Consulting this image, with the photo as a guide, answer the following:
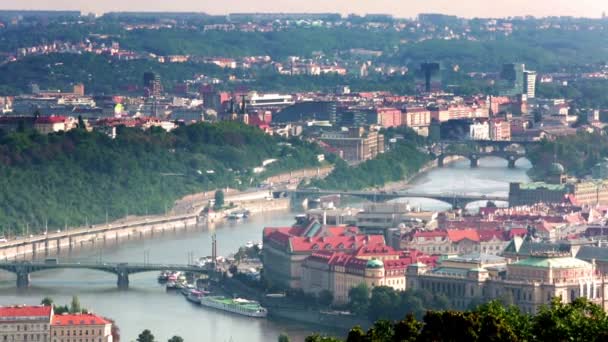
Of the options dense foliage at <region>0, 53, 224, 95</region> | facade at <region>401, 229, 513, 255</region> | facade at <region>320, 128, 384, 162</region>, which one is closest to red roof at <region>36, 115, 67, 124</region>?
facade at <region>320, 128, 384, 162</region>

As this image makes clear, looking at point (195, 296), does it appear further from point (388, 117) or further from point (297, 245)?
point (388, 117)

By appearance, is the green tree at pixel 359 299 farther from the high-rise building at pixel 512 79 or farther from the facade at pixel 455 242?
the high-rise building at pixel 512 79

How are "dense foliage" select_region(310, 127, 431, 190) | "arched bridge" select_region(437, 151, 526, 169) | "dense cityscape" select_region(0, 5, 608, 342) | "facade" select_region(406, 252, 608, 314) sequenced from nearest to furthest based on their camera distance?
"facade" select_region(406, 252, 608, 314), "dense cityscape" select_region(0, 5, 608, 342), "dense foliage" select_region(310, 127, 431, 190), "arched bridge" select_region(437, 151, 526, 169)

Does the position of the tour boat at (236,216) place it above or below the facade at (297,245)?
below

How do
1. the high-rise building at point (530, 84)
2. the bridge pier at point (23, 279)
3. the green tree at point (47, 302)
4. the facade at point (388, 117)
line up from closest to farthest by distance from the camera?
1. the green tree at point (47, 302)
2. the bridge pier at point (23, 279)
3. the facade at point (388, 117)
4. the high-rise building at point (530, 84)

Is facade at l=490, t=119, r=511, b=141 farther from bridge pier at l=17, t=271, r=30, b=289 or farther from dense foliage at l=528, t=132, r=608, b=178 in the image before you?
bridge pier at l=17, t=271, r=30, b=289

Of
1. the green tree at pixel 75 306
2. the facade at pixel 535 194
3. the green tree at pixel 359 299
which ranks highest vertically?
the green tree at pixel 75 306

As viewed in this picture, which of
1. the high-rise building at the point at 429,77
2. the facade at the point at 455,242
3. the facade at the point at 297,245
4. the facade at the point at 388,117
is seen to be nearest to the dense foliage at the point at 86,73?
the high-rise building at the point at 429,77

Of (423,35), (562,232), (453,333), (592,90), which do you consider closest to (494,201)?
(562,232)
